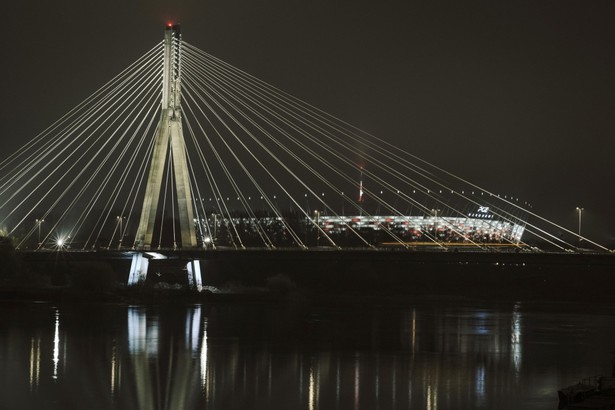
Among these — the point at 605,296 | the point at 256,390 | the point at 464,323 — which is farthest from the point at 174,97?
the point at 605,296

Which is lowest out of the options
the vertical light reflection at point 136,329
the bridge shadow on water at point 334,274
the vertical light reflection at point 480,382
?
the vertical light reflection at point 480,382

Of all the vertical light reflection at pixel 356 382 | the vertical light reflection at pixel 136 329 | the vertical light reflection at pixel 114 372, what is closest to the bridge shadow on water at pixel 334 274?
the vertical light reflection at pixel 136 329

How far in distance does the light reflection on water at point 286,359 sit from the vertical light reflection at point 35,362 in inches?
1.5

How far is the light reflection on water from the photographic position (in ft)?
67.6

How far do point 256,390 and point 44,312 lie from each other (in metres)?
20.0

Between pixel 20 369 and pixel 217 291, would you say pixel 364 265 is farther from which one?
pixel 20 369

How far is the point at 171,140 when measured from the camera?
140 feet

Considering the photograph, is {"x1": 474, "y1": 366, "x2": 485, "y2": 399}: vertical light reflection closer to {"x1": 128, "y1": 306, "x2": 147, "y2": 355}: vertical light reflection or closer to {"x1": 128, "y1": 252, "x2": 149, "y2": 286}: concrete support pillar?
{"x1": 128, "y1": 306, "x2": 147, "y2": 355}: vertical light reflection

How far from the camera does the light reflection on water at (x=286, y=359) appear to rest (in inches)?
811

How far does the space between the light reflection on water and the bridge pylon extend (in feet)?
14.9

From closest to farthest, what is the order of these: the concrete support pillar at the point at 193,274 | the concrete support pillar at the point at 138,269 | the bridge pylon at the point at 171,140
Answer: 1. the bridge pylon at the point at 171,140
2. the concrete support pillar at the point at 138,269
3. the concrete support pillar at the point at 193,274

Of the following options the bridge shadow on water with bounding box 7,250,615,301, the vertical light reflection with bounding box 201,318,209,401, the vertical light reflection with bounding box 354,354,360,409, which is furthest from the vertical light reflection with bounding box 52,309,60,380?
the bridge shadow on water with bounding box 7,250,615,301

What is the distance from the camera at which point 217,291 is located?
5191cm

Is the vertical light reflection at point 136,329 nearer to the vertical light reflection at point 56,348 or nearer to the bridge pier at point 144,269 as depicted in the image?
the vertical light reflection at point 56,348
